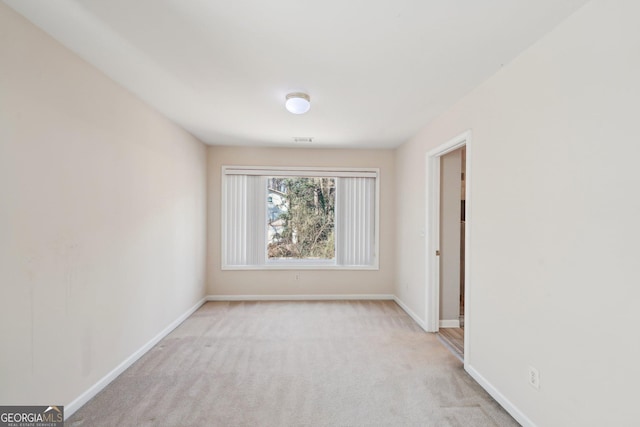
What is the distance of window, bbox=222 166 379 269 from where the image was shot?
467 centimetres

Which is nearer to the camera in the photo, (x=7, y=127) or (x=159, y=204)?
(x=7, y=127)

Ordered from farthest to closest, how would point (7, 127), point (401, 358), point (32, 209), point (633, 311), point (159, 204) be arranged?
point (159, 204), point (401, 358), point (32, 209), point (7, 127), point (633, 311)

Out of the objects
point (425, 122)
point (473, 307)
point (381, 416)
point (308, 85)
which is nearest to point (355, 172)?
point (425, 122)

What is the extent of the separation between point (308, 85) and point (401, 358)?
2657 millimetres

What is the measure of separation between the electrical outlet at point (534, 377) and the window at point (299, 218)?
296cm

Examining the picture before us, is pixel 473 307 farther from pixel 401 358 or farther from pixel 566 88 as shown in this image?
pixel 566 88

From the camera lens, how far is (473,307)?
2.46 m

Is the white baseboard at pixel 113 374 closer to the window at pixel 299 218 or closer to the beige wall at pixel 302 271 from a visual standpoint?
the beige wall at pixel 302 271

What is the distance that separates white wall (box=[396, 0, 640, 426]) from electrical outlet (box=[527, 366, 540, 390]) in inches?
1.2

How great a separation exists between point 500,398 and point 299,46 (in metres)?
2.83

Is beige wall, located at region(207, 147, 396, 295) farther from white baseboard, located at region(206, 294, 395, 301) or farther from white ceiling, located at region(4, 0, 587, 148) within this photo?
white ceiling, located at region(4, 0, 587, 148)

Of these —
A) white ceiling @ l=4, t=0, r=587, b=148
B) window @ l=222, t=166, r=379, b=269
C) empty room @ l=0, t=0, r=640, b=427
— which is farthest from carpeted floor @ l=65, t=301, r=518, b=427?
white ceiling @ l=4, t=0, r=587, b=148

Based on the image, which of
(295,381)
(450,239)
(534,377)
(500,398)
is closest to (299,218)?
(450,239)

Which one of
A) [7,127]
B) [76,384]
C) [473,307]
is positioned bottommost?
[76,384]
